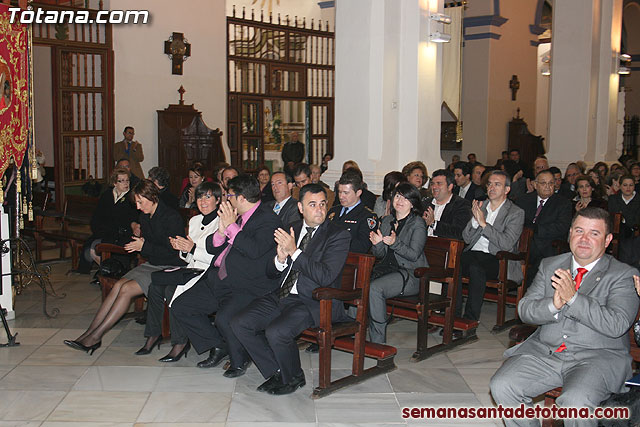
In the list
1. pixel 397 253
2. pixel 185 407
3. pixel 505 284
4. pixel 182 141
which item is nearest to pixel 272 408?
pixel 185 407

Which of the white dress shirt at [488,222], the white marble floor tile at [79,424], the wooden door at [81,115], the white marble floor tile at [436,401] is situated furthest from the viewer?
the wooden door at [81,115]

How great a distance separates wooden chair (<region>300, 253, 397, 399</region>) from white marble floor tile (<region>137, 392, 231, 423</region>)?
614mm

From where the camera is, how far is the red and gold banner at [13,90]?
6121mm

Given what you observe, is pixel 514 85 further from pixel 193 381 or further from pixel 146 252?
pixel 193 381

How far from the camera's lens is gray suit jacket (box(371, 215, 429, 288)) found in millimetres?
5363

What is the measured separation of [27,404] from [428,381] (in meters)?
2.62

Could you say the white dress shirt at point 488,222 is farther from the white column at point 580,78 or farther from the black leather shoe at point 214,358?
the white column at point 580,78

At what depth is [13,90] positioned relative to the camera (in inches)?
247

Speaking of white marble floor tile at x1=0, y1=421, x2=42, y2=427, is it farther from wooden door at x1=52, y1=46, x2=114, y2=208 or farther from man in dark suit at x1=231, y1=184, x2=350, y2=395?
wooden door at x1=52, y1=46, x2=114, y2=208

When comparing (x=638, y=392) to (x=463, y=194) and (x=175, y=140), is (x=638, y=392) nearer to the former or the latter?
(x=463, y=194)

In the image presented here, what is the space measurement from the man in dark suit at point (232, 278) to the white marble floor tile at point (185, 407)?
1.42 ft

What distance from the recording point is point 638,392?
3422 millimetres

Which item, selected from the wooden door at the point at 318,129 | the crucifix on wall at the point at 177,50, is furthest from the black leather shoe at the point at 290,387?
the wooden door at the point at 318,129

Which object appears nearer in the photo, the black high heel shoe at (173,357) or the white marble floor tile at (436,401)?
the white marble floor tile at (436,401)
